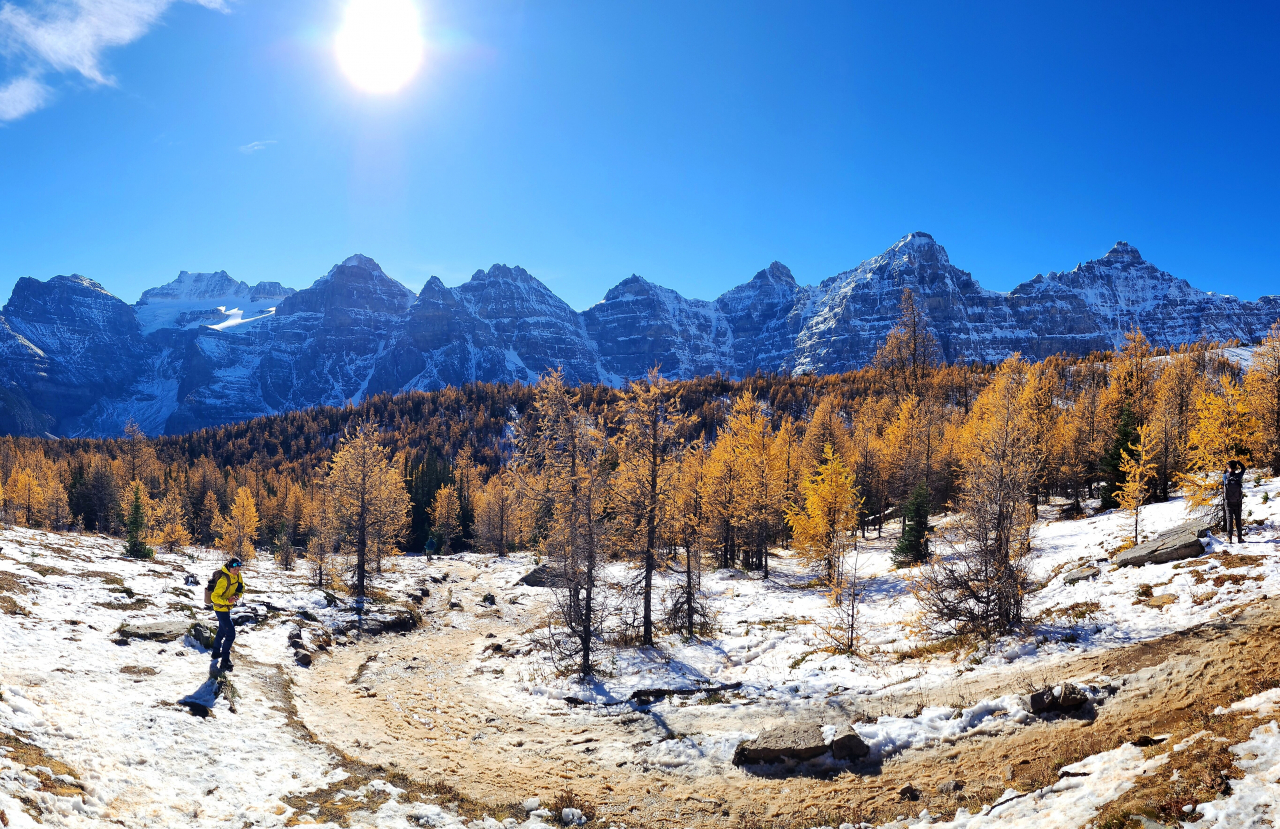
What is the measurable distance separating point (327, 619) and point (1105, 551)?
3611 cm

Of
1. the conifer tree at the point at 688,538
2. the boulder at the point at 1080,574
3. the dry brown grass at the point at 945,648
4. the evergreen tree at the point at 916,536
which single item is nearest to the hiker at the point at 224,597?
the conifer tree at the point at 688,538

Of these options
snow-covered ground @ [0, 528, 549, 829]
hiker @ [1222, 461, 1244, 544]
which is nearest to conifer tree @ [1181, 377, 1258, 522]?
hiker @ [1222, 461, 1244, 544]

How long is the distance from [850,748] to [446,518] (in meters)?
80.1

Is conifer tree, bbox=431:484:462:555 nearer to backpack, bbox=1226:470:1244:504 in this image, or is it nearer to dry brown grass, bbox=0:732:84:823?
dry brown grass, bbox=0:732:84:823

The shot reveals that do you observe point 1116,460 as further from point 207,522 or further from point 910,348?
point 207,522

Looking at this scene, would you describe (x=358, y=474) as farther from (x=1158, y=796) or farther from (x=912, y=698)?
(x=1158, y=796)

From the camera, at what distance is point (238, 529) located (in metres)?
54.4

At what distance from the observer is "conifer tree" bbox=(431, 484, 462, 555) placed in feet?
268

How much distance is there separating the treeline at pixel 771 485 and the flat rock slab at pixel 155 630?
11945 millimetres

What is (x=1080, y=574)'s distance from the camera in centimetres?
2061

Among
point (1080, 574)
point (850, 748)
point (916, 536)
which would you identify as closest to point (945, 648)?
point (1080, 574)

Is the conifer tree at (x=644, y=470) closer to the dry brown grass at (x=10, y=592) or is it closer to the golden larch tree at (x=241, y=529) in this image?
the dry brown grass at (x=10, y=592)

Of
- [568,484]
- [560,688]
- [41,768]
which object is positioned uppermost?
[568,484]

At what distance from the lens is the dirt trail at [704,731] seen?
398 inches
